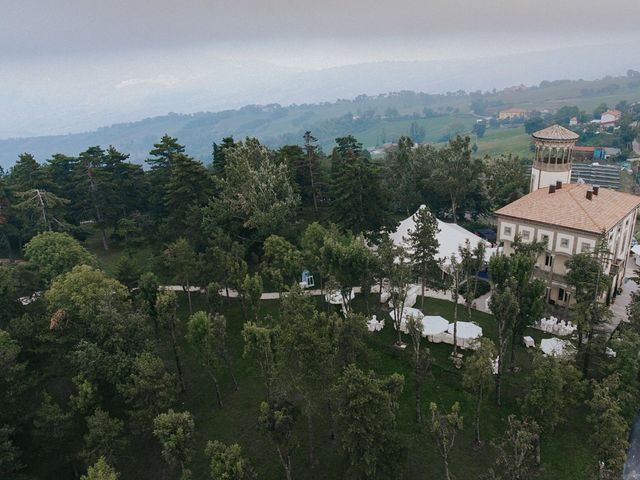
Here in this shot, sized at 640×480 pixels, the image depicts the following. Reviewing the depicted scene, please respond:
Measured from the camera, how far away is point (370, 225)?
43.3 meters

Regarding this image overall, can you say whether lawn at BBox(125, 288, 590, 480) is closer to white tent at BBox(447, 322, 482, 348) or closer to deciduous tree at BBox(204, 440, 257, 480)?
white tent at BBox(447, 322, 482, 348)

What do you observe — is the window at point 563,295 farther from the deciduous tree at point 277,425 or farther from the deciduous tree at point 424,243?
the deciduous tree at point 277,425

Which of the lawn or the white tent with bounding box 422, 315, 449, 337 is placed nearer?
the lawn

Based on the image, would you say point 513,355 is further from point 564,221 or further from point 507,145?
point 507,145

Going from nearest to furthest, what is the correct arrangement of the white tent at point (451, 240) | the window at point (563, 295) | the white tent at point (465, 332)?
the white tent at point (465, 332)
the window at point (563, 295)
the white tent at point (451, 240)

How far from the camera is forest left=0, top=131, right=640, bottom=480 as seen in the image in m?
19.2

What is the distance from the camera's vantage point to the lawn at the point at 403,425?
21.4m

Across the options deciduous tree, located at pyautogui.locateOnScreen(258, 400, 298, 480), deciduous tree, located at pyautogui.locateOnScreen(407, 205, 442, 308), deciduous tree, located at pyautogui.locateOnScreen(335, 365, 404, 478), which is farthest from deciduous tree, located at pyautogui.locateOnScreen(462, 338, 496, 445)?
deciduous tree, located at pyautogui.locateOnScreen(407, 205, 442, 308)

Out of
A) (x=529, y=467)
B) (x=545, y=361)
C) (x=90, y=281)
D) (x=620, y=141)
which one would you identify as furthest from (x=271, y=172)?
(x=620, y=141)

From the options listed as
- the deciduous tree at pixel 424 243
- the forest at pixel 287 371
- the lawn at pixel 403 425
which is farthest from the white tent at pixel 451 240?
the lawn at pixel 403 425

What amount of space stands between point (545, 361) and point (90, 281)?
26153 millimetres

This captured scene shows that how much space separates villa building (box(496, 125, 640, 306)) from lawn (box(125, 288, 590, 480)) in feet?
23.4

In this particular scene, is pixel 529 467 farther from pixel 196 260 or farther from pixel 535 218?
pixel 196 260

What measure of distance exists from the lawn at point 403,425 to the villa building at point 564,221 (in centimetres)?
713
